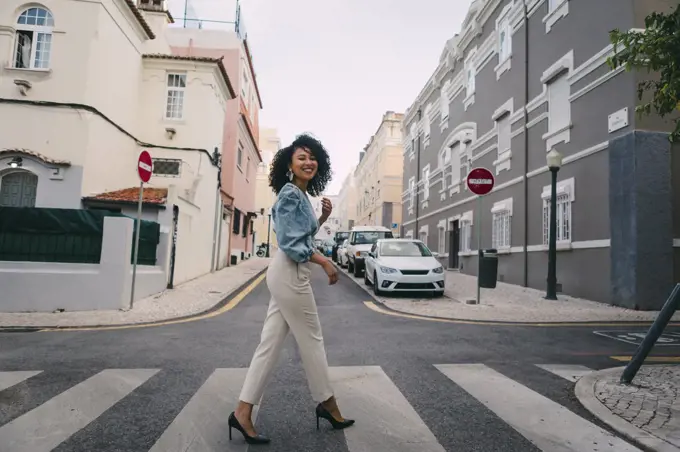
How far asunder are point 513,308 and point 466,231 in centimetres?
1066

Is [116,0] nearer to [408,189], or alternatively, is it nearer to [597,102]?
[597,102]

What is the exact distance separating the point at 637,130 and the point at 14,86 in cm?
1617

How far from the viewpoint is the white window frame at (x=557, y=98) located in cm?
1297

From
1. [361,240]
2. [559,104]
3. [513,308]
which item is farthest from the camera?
[361,240]

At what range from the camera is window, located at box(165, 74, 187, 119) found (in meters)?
18.4

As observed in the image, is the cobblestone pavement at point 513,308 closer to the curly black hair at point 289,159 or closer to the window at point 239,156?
the curly black hair at point 289,159

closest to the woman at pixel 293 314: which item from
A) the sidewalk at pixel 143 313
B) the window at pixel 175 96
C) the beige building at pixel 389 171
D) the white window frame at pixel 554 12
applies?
the sidewalk at pixel 143 313

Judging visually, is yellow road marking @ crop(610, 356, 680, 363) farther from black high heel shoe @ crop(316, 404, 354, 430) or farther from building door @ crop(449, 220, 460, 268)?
building door @ crop(449, 220, 460, 268)

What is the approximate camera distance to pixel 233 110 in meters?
23.3

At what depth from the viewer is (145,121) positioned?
715 inches

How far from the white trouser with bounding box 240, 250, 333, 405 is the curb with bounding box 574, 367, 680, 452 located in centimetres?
194

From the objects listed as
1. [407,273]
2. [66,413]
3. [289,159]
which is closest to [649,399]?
[289,159]

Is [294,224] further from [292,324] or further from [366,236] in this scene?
[366,236]

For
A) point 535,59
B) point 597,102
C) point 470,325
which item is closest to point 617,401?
point 470,325
